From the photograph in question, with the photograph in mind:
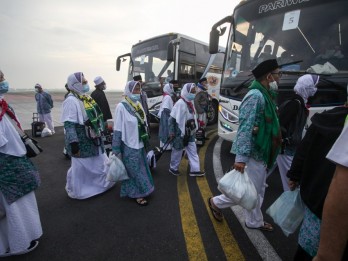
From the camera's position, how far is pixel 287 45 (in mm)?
4469

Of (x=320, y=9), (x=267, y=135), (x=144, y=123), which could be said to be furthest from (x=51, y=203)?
(x=320, y=9)

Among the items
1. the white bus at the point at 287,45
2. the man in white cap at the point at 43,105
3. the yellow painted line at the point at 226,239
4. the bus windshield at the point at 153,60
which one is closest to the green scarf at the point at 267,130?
the yellow painted line at the point at 226,239

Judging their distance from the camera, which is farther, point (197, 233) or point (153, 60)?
point (153, 60)

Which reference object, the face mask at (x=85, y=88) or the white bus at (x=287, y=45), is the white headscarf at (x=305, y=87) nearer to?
the white bus at (x=287, y=45)

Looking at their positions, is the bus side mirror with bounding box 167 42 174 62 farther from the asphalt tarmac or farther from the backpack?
the backpack

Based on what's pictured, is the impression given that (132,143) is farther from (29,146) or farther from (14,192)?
(14,192)

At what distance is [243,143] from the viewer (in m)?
2.46

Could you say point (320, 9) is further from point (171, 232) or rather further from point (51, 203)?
point (51, 203)

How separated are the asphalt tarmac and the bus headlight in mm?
1410

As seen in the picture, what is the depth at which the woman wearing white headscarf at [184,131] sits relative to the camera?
4520mm

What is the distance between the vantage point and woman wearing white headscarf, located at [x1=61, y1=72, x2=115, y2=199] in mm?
3594

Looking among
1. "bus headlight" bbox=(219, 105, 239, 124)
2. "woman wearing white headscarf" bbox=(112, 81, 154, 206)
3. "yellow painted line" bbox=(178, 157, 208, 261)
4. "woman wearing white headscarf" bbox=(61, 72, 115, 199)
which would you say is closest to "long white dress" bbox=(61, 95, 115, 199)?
"woman wearing white headscarf" bbox=(61, 72, 115, 199)

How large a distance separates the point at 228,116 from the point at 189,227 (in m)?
2.93

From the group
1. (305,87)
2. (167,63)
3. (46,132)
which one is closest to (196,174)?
(305,87)
